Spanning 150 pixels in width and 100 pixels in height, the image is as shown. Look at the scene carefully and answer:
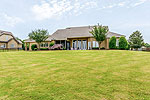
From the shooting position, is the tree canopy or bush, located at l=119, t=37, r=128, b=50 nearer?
bush, located at l=119, t=37, r=128, b=50

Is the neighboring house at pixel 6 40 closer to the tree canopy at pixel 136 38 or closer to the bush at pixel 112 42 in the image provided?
the bush at pixel 112 42

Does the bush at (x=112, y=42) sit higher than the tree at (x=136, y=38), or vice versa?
the tree at (x=136, y=38)

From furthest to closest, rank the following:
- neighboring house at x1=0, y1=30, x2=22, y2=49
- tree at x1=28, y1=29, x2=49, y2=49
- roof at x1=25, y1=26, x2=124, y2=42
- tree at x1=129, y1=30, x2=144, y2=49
Result: tree at x1=129, y1=30, x2=144, y2=49, neighboring house at x1=0, y1=30, x2=22, y2=49, roof at x1=25, y1=26, x2=124, y2=42, tree at x1=28, y1=29, x2=49, y2=49

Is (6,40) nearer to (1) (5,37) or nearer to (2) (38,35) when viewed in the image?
(1) (5,37)

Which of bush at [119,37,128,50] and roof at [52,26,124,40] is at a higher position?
roof at [52,26,124,40]

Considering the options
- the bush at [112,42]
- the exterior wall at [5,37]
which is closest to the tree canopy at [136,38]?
the bush at [112,42]

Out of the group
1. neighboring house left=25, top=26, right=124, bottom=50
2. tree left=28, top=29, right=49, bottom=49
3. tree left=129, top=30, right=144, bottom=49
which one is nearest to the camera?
neighboring house left=25, top=26, right=124, bottom=50

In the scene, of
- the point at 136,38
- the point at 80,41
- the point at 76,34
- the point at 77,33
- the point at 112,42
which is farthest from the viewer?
the point at 136,38

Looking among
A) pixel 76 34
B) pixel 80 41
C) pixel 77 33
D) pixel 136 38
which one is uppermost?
pixel 136 38

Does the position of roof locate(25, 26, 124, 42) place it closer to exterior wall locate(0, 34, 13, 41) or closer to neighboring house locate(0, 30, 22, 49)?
neighboring house locate(0, 30, 22, 49)

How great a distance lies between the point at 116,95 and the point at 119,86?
682 mm

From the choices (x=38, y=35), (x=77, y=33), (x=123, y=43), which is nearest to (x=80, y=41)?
(x=77, y=33)

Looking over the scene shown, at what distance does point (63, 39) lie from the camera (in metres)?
25.8

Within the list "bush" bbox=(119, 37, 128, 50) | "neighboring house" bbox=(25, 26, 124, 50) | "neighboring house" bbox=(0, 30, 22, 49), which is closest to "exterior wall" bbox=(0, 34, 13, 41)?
"neighboring house" bbox=(0, 30, 22, 49)
